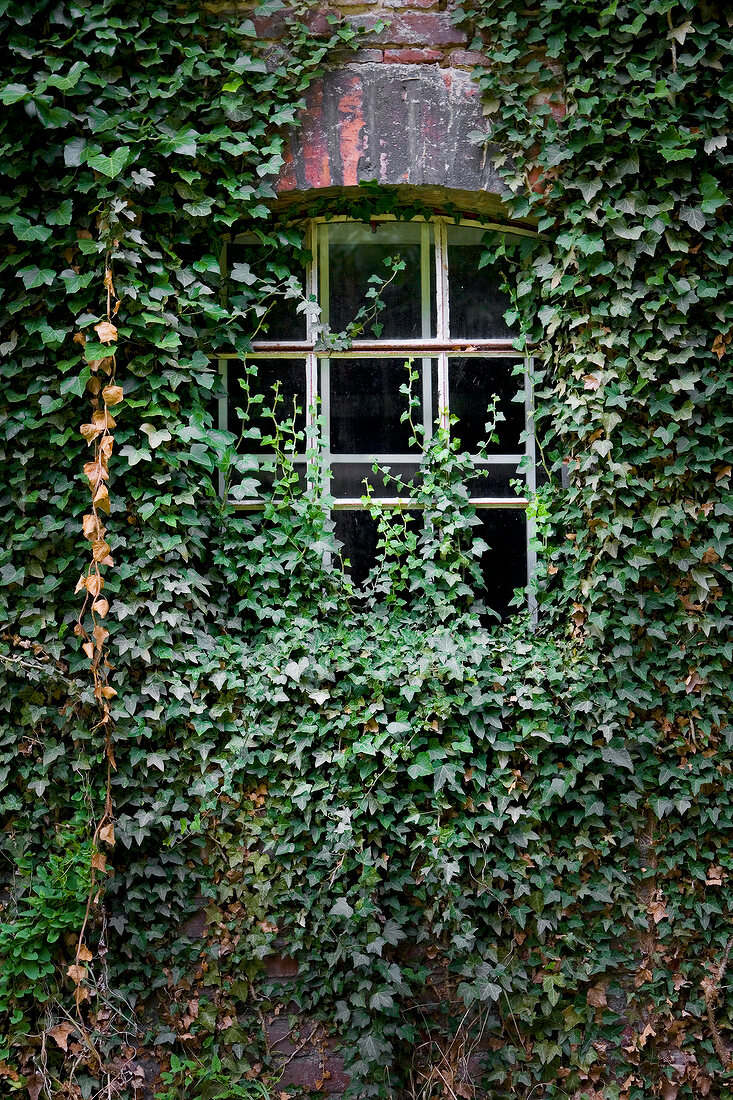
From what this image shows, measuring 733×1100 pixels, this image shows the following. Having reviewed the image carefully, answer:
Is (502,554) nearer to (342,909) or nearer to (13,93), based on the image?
(342,909)

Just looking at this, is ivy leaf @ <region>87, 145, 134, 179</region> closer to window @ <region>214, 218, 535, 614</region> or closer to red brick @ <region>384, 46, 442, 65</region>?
window @ <region>214, 218, 535, 614</region>

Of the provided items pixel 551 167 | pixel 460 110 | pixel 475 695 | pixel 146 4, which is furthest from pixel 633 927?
pixel 146 4

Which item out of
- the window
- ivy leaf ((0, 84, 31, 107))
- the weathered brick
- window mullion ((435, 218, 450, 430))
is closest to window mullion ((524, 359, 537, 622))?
the window

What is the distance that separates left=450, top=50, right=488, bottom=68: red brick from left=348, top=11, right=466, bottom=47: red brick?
0.15 feet

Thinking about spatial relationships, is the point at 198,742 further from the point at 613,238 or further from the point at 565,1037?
the point at 613,238

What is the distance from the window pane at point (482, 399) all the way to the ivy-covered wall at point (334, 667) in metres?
0.28

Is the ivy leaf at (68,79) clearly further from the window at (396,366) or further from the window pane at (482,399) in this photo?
the window pane at (482,399)

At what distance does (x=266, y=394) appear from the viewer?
11.8 feet

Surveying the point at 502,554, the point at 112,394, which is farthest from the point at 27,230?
the point at 502,554

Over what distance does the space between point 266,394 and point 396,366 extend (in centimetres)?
57

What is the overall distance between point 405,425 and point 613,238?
1.10 m

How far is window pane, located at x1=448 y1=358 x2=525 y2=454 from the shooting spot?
11.8ft

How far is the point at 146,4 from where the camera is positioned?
3.20 meters

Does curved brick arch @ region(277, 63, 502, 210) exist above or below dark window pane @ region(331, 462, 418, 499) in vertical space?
above
